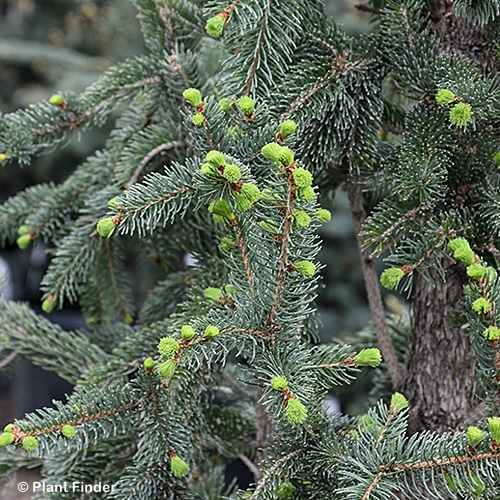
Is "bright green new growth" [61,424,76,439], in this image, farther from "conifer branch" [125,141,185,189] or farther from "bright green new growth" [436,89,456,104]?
"bright green new growth" [436,89,456,104]

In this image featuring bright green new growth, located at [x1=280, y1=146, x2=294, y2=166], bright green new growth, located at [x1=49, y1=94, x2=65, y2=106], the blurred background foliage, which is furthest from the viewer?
the blurred background foliage

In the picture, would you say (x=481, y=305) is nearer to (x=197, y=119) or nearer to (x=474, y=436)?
(x=474, y=436)

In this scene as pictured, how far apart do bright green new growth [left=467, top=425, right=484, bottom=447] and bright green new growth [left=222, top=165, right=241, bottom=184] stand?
25 cm

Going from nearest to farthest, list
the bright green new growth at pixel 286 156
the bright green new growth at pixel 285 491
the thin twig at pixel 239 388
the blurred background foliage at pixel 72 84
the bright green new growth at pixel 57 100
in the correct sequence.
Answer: the bright green new growth at pixel 286 156 → the bright green new growth at pixel 285 491 → the bright green new growth at pixel 57 100 → the thin twig at pixel 239 388 → the blurred background foliage at pixel 72 84

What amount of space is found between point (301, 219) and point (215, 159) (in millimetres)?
78

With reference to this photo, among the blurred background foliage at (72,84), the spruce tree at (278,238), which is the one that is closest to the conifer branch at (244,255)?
the spruce tree at (278,238)

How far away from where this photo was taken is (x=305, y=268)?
1.62 ft

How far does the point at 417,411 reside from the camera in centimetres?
67

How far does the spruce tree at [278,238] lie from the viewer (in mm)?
498

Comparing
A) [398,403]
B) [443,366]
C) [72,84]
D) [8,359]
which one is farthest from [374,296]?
[72,84]

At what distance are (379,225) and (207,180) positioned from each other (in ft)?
0.59

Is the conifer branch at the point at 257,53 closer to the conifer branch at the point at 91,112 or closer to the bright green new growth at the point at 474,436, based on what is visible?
the conifer branch at the point at 91,112

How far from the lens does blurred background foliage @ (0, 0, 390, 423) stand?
2.49 meters

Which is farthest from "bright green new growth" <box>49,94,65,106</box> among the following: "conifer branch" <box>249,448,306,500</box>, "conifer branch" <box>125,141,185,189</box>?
"conifer branch" <box>249,448,306,500</box>
